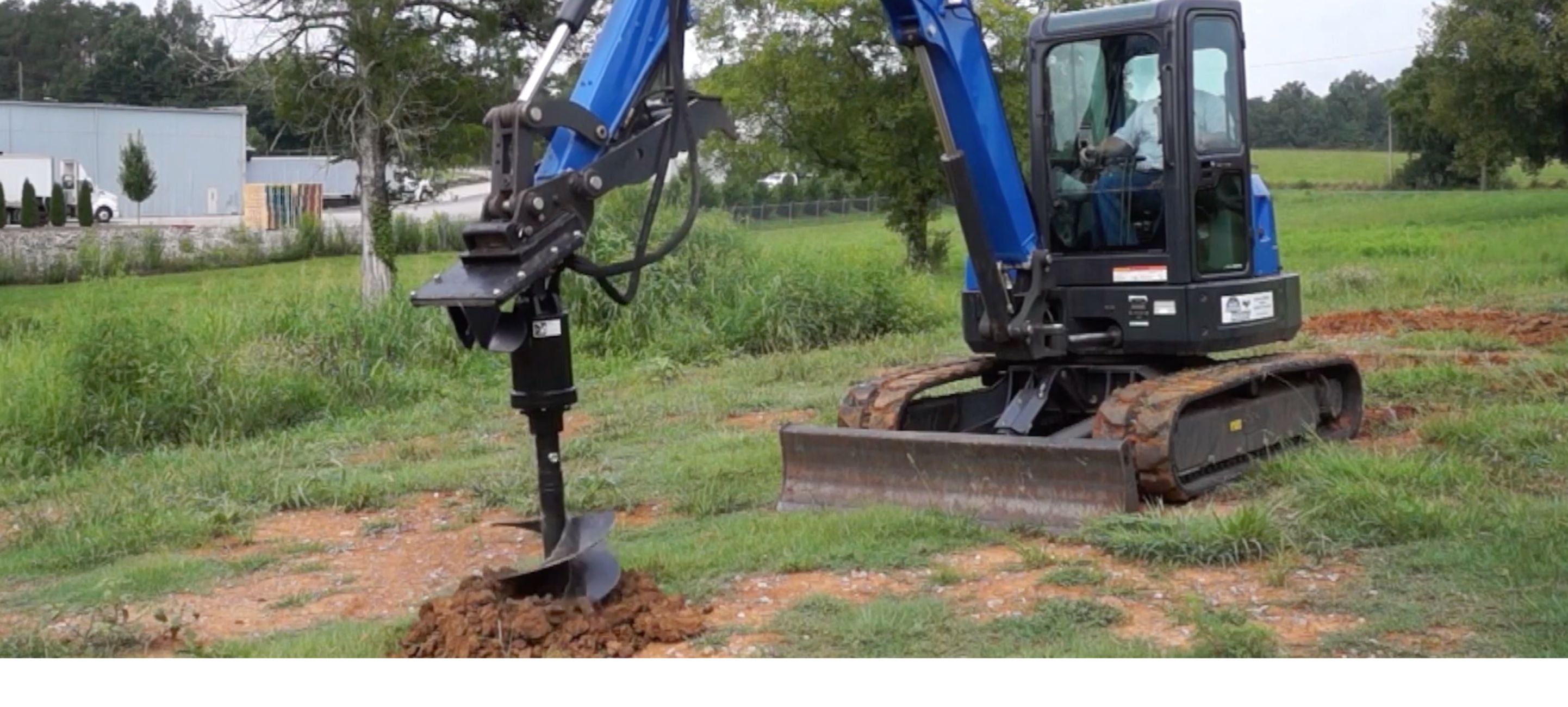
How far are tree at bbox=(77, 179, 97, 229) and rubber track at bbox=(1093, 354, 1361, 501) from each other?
122 ft

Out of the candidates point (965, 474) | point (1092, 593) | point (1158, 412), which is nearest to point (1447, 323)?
point (1158, 412)

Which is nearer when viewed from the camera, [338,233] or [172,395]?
[172,395]

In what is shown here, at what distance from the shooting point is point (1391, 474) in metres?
7.98

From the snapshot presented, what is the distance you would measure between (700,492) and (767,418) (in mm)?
3022

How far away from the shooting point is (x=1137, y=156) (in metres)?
8.64

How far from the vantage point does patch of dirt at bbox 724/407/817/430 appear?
11.5 m

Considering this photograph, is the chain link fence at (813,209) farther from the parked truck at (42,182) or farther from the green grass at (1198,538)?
the green grass at (1198,538)

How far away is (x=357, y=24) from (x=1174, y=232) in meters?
18.9

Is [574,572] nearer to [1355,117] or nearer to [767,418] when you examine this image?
[767,418]

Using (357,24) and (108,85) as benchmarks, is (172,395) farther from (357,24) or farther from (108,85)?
(108,85)

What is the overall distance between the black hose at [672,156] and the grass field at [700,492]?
131 cm

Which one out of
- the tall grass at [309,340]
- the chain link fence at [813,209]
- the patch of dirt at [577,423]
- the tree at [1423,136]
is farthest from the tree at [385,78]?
the tree at [1423,136]

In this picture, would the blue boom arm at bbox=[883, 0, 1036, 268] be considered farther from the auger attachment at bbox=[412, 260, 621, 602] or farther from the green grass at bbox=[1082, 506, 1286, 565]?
the auger attachment at bbox=[412, 260, 621, 602]

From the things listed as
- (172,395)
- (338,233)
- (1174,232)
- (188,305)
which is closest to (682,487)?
(1174,232)
